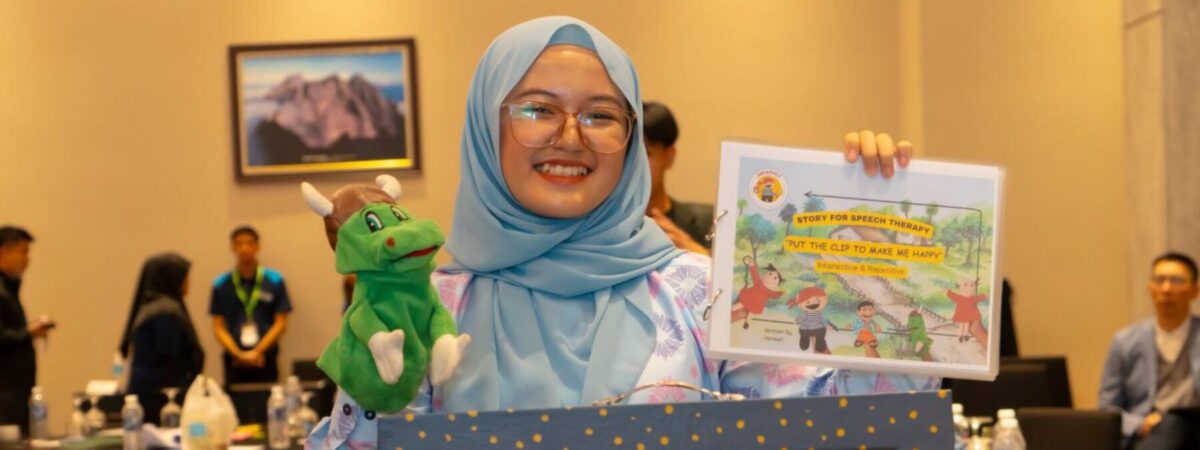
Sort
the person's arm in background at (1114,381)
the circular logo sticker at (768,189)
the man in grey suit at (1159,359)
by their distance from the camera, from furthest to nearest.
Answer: the person's arm in background at (1114,381)
the man in grey suit at (1159,359)
the circular logo sticker at (768,189)

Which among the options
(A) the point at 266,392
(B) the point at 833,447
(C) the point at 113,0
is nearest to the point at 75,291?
(C) the point at 113,0

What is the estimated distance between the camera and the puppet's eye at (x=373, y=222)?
1749 millimetres

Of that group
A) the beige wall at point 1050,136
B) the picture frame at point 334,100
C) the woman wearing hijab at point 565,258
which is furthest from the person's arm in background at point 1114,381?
the woman wearing hijab at point 565,258

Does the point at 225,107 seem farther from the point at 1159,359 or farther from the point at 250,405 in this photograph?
the point at 1159,359

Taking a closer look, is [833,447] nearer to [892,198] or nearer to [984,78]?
[892,198]

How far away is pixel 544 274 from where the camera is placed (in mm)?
1890

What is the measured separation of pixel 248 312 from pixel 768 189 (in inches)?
306

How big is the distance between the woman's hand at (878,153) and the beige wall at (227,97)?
7.55m

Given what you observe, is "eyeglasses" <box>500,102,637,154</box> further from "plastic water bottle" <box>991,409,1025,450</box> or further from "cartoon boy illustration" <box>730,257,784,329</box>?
"plastic water bottle" <box>991,409,1025,450</box>

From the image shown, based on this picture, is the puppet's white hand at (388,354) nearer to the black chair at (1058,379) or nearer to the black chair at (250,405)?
the black chair at (250,405)

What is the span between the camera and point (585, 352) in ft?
6.15

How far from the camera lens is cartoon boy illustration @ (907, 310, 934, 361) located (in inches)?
65.3

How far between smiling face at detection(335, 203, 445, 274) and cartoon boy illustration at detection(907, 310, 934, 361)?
1.87ft

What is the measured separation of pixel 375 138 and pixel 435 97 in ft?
1.53
